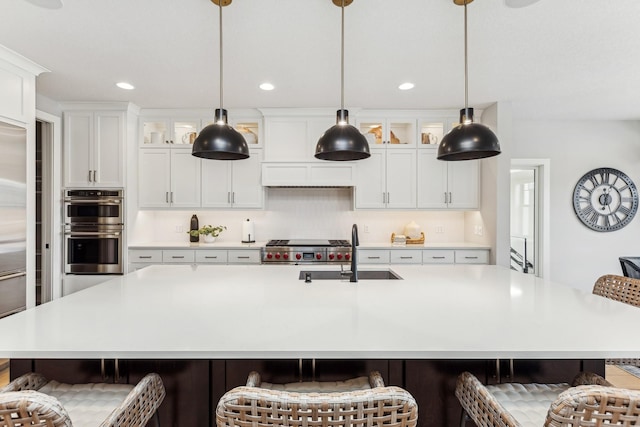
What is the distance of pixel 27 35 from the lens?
8.10ft

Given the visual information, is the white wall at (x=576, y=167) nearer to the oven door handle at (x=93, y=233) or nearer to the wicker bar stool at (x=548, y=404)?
the wicker bar stool at (x=548, y=404)

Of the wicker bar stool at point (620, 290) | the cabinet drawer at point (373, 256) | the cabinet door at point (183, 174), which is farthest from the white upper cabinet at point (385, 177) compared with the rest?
the wicker bar stool at point (620, 290)

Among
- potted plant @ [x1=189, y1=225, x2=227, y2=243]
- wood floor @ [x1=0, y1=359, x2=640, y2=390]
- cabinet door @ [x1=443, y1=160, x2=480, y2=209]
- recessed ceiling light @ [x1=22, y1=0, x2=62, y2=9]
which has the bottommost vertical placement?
wood floor @ [x1=0, y1=359, x2=640, y2=390]

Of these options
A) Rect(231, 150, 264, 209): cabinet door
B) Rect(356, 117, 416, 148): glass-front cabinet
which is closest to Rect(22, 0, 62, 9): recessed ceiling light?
Rect(231, 150, 264, 209): cabinet door

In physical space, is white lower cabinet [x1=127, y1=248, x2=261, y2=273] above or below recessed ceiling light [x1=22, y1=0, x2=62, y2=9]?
below

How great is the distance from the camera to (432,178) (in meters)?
4.32

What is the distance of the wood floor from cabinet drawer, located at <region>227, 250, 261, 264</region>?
2.07m

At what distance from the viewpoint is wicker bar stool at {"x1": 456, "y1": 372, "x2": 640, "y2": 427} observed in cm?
87

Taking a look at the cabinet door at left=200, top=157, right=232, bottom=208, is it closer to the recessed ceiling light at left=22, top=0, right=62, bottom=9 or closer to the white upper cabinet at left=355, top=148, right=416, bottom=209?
the white upper cabinet at left=355, top=148, right=416, bottom=209

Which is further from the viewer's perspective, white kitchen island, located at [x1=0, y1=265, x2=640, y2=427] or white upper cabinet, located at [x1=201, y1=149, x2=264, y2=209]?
white upper cabinet, located at [x1=201, y1=149, x2=264, y2=209]

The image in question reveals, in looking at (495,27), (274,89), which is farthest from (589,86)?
(274,89)

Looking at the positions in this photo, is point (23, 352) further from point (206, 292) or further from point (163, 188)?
point (163, 188)

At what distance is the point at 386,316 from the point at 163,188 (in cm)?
363

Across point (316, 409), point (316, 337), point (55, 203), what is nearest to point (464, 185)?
point (316, 337)
